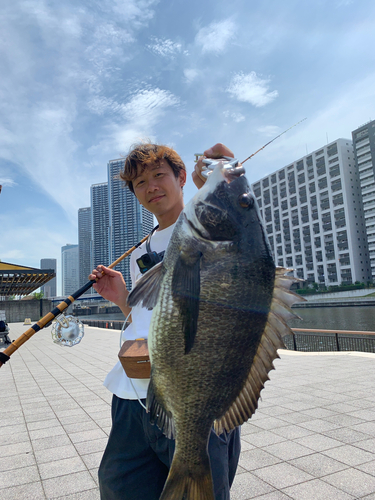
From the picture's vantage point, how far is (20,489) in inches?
140

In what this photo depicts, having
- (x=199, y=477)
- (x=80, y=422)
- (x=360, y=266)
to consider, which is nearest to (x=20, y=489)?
(x=80, y=422)

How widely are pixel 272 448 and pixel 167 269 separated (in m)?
4.17

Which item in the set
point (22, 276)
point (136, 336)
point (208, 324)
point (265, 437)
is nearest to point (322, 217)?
point (22, 276)

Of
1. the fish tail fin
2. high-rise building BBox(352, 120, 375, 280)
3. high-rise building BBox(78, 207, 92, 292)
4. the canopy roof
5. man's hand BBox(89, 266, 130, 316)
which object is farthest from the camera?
high-rise building BBox(352, 120, 375, 280)

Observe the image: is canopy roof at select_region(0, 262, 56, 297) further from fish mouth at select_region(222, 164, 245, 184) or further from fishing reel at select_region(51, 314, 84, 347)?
fish mouth at select_region(222, 164, 245, 184)

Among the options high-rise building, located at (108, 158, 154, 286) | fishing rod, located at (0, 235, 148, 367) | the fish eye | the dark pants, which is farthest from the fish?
high-rise building, located at (108, 158, 154, 286)

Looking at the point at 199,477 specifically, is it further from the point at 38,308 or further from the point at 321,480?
the point at 38,308

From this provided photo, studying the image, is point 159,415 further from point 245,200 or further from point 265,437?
point 265,437

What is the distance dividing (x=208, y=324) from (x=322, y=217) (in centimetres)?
9465

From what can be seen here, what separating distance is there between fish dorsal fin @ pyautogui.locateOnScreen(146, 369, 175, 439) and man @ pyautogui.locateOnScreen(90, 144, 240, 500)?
0.84 feet

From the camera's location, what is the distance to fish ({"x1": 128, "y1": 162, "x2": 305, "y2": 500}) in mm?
1271

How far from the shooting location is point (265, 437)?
185 inches

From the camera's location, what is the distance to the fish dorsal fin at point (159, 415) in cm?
132

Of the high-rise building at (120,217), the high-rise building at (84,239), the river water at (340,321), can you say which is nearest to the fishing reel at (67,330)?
the high-rise building at (120,217)
